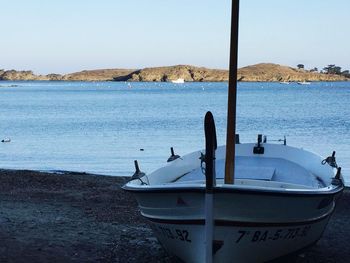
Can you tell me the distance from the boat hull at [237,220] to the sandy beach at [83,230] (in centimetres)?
104

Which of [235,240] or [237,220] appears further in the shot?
[235,240]

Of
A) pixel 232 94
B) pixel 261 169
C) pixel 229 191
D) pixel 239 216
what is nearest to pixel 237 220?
pixel 239 216

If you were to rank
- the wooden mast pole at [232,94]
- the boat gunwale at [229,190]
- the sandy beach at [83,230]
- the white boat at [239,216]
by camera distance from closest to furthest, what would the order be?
the boat gunwale at [229,190] → the white boat at [239,216] → the wooden mast pole at [232,94] → the sandy beach at [83,230]

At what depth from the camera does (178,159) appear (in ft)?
36.3

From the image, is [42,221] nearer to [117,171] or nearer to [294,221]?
[294,221]

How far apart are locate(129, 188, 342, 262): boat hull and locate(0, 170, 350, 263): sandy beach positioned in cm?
104

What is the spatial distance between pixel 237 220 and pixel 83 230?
13.6 feet

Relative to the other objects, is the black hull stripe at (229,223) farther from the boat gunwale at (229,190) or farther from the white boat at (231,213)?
the boat gunwale at (229,190)

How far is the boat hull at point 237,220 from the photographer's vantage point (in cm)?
757

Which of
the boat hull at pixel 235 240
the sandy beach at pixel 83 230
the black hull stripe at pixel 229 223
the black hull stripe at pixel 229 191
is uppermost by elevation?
the black hull stripe at pixel 229 191

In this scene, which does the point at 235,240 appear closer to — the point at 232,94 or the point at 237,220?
the point at 237,220

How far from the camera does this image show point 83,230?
36.3 ft

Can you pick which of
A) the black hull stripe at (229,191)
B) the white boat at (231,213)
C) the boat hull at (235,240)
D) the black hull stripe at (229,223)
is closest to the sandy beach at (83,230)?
the boat hull at (235,240)

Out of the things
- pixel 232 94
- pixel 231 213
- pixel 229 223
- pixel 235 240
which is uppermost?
pixel 232 94
